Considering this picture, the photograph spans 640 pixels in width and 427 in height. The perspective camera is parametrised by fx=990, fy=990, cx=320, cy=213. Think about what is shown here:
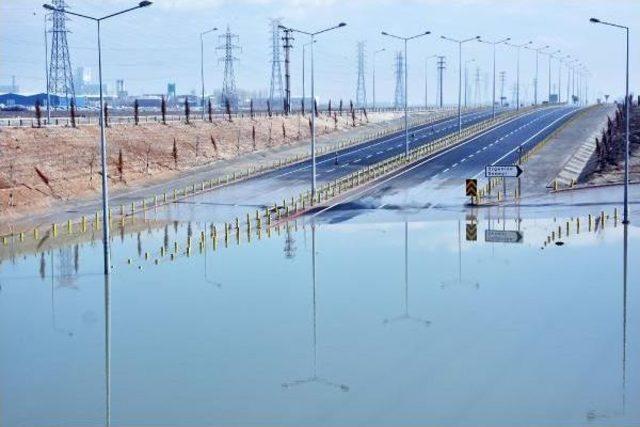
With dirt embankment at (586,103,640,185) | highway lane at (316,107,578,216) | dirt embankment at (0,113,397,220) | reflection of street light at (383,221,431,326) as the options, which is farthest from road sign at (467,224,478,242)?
dirt embankment at (0,113,397,220)

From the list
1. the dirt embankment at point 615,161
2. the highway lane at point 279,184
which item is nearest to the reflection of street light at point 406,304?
the highway lane at point 279,184

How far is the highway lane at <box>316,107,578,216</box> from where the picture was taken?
54.4 meters

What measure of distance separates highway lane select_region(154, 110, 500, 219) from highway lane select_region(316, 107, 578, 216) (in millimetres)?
4379

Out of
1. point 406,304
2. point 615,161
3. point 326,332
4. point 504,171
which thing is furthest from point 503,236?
point 615,161

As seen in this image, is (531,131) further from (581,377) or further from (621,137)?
(581,377)

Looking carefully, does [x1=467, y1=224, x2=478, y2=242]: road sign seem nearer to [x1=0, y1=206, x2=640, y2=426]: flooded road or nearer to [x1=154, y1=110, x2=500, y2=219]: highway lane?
[x1=0, y1=206, x2=640, y2=426]: flooded road

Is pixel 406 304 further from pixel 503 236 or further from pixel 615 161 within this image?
pixel 615 161

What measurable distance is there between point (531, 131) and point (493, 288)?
71126 millimetres

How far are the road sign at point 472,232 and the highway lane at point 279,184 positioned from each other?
41.0 ft

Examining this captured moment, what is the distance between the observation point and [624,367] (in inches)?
831

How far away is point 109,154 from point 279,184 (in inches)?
481

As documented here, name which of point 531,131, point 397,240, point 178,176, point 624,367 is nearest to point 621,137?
point 531,131

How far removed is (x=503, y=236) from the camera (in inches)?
1663

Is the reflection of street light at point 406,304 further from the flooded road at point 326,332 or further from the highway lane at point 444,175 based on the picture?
the highway lane at point 444,175
